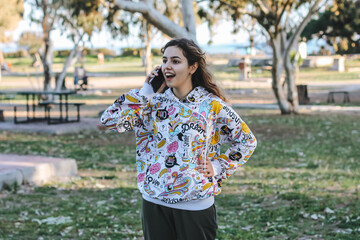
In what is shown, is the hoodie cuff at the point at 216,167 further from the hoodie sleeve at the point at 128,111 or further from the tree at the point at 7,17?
the tree at the point at 7,17

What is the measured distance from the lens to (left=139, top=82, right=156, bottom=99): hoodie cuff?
3355 mm

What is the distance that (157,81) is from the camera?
11.4ft

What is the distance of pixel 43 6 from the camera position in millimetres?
24391

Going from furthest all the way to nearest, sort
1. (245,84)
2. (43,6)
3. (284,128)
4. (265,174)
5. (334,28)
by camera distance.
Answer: (245,84) < (334,28) < (43,6) < (284,128) < (265,174)

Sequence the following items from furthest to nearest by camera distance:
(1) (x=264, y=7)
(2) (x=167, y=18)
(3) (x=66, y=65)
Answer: (3) (x=66, y=65) → (1) (x=264, y=7) → (2) (x=167, y=18)

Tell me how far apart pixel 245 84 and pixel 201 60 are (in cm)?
3251

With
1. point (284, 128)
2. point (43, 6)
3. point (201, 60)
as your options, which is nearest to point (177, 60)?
point (201, 60)

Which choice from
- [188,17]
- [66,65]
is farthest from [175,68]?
[66,65]

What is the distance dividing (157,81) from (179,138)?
428 mm

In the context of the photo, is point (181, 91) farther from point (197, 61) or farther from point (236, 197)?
point (236, 197)

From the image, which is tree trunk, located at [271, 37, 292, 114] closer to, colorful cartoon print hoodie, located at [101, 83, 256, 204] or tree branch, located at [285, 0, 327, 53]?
tree branch, located at [285, 0, 327, 53]

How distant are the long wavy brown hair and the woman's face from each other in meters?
0.03

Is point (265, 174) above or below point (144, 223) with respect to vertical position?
below

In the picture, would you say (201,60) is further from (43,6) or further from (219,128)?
(43,6)
